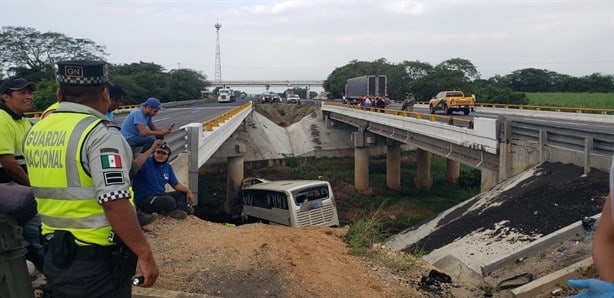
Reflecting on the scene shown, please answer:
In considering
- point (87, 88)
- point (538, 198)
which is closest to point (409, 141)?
point (538, 198)

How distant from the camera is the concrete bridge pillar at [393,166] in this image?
34062mm

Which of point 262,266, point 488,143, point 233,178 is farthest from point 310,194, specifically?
point 233,178

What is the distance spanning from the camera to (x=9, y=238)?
3008 millimetres

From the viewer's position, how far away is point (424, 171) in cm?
3425


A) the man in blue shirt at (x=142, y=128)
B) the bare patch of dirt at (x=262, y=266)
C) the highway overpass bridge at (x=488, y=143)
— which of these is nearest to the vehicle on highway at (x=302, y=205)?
Answer: the highway overpass bridge at (x=488, y=143)

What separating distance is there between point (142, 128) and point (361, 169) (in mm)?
27870

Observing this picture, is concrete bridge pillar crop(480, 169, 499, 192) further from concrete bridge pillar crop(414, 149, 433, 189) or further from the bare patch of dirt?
concrete bridge pillar crop(414, 149, 433, 189)

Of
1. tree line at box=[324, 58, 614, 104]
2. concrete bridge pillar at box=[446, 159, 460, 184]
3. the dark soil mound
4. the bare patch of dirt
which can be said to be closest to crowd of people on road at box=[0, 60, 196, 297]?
the bare patch of dirt

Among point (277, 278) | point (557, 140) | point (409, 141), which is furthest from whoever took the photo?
point (409, 141)

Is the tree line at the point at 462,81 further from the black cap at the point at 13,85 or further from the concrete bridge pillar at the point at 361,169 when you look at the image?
the black cap at the point at 13,85

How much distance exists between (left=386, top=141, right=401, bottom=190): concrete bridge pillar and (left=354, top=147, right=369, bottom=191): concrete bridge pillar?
1530 millimetres

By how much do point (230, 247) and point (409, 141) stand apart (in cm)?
1867

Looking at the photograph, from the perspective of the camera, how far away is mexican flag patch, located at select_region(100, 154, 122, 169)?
2.61m

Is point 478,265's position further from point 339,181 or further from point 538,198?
point 339,181
